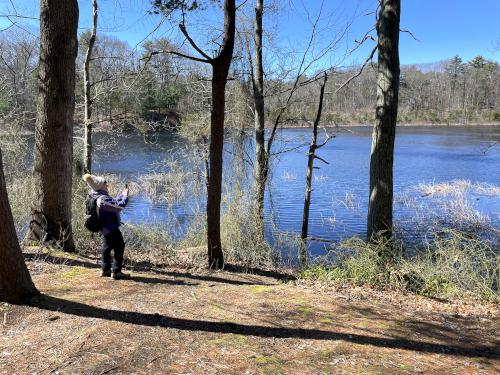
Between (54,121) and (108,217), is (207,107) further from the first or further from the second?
(108,217)

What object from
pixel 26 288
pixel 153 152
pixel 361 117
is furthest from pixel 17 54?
pixel 361 117

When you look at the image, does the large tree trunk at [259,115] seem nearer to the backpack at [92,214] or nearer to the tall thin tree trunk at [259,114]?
the tall thin tree trunk at [259,114]

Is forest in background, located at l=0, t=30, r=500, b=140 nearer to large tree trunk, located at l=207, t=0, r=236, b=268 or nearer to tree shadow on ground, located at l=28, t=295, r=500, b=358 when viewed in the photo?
large tree trunk, located at l=207, t=0, r=236, b=268

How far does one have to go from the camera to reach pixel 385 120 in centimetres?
743

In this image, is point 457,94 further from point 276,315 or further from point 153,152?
point 276,315

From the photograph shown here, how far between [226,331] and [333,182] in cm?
1822

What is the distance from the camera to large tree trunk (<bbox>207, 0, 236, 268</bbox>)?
21.5 ft

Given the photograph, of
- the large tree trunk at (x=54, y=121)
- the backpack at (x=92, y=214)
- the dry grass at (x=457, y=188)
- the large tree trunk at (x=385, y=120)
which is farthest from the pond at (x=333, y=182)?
the backpack at (x=92, y=214)

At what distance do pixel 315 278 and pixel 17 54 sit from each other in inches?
406

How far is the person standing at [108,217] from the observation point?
5262 mm

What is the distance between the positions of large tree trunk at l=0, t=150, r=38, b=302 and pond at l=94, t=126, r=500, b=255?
260 inches

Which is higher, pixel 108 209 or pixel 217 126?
pixel 217 126

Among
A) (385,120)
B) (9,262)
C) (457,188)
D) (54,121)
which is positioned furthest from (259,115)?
(457,188)

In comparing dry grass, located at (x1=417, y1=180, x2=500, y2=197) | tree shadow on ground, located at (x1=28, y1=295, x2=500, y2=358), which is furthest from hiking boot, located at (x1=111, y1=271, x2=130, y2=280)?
dry grass, located at (x1=417, y1=180, x2=500, y2=197)
